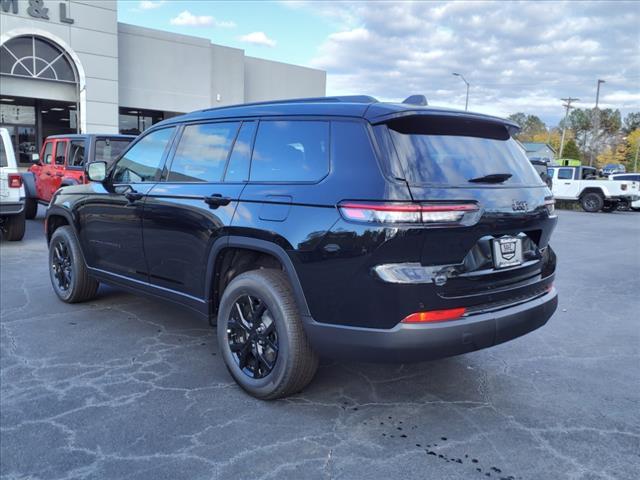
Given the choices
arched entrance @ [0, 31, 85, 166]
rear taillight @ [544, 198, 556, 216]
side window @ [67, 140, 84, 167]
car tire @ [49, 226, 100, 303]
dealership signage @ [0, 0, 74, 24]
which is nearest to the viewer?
rear taillight @ [544, 198, 556, 216]

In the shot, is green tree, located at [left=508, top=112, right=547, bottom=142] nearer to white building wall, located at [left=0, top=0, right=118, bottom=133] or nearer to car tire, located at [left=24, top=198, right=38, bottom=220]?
white building wall, located at [left=0, top=0, right=118, bottom=133]

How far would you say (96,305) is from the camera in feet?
18.3

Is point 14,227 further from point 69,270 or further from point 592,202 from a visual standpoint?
point 592,202

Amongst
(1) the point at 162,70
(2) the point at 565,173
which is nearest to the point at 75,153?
(1) the point at 162,70

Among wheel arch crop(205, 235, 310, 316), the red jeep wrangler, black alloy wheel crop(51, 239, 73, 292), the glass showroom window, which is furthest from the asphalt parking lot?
the glass showroom window

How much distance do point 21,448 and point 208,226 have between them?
1665 mm

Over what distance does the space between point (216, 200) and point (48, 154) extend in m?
9.24

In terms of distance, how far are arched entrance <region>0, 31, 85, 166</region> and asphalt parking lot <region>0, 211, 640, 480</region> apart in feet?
65.0

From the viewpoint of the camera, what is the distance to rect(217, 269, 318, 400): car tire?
318 cm

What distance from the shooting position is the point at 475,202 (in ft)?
9.60

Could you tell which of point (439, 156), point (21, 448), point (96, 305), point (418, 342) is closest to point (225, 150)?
point (439, 156)

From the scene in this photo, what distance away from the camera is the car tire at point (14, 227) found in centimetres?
938

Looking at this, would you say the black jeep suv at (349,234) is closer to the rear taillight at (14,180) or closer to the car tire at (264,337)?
the car tire at (264,337)

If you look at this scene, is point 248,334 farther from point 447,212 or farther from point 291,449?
point 447,212
